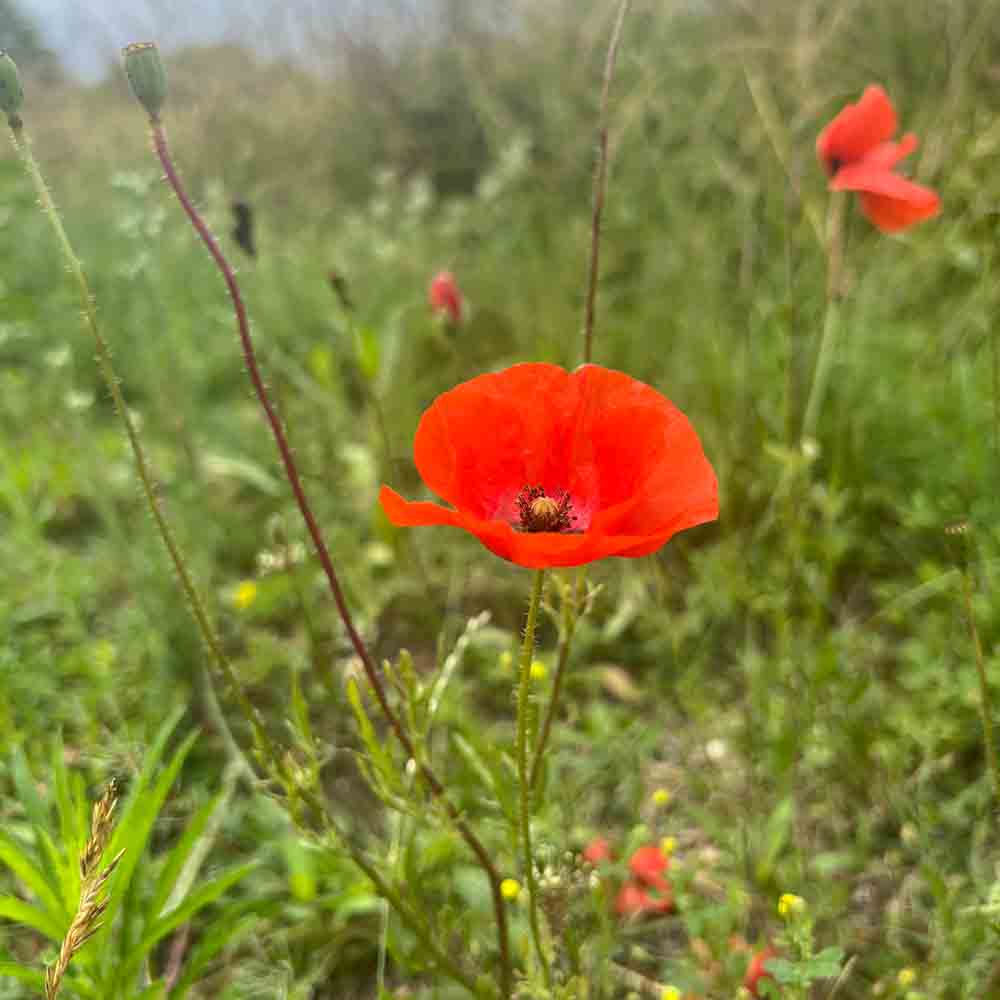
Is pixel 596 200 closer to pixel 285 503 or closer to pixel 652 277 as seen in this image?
pixel 285 503

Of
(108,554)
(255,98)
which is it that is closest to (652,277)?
(108,554)

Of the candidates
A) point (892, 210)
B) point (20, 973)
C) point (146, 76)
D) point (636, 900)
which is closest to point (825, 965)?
point (636, 900)

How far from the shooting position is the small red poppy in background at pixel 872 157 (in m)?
1.67

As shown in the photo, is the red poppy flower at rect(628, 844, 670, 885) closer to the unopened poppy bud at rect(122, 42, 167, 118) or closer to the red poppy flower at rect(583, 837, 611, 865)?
the red poppy flower at rect(583, 837, 611, 865)

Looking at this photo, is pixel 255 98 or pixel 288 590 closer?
pixel 288 590

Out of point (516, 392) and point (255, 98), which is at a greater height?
point (255, 98)

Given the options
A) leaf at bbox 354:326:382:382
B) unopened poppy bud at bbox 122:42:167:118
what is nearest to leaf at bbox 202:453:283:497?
leaf at bbox 354:326:382:382

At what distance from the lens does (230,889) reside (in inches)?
68.9

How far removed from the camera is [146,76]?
934 mm

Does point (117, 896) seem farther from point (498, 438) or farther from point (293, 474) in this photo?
point (498, 438)

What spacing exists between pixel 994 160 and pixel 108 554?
123 inches

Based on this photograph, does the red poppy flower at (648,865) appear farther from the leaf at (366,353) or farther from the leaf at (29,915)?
the leaf at (366,353)

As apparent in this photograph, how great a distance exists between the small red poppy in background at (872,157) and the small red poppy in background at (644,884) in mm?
1212

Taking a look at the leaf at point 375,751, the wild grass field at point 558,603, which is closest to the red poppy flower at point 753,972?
the wild grass field at point 558,603
